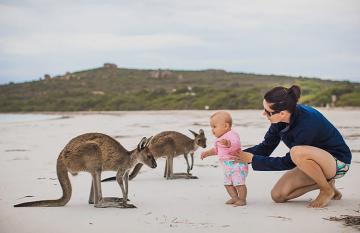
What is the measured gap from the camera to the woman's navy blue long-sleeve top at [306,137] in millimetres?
4488

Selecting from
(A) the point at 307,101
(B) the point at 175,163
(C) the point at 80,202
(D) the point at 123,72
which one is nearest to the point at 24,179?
(C) the point at 80,202

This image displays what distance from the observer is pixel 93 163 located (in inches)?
177

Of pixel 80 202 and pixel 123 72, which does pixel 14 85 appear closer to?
pixel 123 72

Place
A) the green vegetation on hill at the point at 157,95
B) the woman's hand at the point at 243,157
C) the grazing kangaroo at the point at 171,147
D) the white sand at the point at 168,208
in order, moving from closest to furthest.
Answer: the white sand at the point at 168,208, the woman's hand at the point at 243,157, the grazing kangaroo at the point at 171,147, the green vegetation on hill at the point at 157,95

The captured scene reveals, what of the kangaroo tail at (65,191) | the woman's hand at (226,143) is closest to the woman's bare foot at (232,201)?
the woman's hand at (226,143)

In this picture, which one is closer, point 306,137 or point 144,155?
point 306,137

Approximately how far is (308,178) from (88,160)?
204 cm

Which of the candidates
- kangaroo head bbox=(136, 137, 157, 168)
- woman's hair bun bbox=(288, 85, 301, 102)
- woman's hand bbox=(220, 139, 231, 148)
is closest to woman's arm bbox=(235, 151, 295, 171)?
woman's hand bbox=(220, 139, 231, 148)

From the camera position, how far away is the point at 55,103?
3947 centimetres

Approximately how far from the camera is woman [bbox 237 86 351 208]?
4.43 metres

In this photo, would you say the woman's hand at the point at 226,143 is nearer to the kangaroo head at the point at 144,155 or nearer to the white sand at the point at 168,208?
the white sand at the point at 168,208

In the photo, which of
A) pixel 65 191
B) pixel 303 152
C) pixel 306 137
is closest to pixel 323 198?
pixel 303 152

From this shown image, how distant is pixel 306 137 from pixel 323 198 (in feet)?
1.80

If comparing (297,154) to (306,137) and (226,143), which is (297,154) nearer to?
(306,137)
